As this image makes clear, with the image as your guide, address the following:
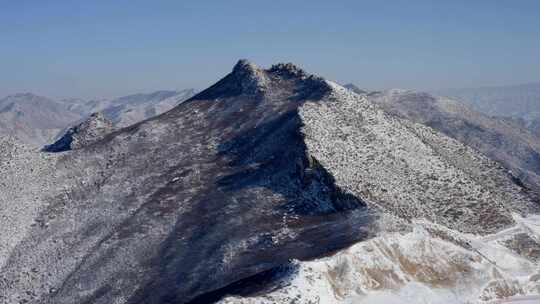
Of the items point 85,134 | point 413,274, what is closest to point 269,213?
point 413,274

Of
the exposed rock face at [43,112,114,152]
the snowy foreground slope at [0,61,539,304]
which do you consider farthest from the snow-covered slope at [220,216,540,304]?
the exposed rock face at [43,112,114,152]

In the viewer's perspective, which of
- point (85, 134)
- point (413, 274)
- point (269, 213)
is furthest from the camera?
point (85, 134)

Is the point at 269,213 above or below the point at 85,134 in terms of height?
below

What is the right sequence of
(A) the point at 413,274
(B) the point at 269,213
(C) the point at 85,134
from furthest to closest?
(C) the point at 85,134, (B) the point at 269,213, (A) the point at 413,274

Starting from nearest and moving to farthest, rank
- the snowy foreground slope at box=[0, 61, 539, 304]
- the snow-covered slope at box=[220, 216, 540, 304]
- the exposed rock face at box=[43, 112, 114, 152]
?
1. the snow-covered slope at box=[220, 216, 540, 304]
2. the snowy foreground slope at box=[0, 61, 539, 304]
3. the exposed rock face at box=[43, 112, 114, 152]

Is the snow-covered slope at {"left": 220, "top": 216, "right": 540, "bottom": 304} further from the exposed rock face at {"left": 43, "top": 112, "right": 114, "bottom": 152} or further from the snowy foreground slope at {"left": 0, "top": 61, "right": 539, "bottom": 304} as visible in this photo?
the exposed rock face at {"left": 43, "top": 112, "right": 114, "bottom": 152}

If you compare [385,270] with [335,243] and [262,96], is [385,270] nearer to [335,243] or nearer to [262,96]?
[335,243]

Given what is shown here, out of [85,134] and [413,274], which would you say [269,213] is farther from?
[85,134]
